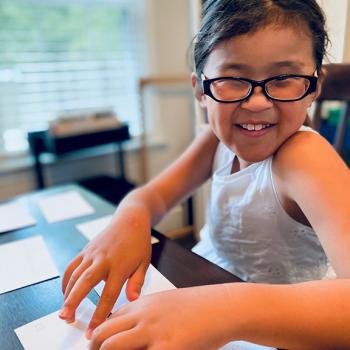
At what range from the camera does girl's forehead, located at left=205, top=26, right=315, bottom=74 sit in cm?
51

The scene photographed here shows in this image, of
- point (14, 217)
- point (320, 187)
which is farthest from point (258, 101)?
point (14, 217)

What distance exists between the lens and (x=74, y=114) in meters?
1.87

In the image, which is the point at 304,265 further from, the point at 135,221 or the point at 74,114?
the point at 74,114

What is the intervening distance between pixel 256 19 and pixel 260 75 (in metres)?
0.08

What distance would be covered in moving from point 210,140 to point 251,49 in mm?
368

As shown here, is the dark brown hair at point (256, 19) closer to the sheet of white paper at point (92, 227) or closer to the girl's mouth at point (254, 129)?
the girl's mouth at point (254, 129)

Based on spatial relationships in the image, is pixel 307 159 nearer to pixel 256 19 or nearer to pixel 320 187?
pixel 320 187

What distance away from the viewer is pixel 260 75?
0.53 meters

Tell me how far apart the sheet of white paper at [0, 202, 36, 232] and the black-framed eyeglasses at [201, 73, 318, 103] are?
1.79 feet

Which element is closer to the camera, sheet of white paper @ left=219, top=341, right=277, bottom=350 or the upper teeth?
sheet of white paper @ left=219, top=341, right=277, bottom=350

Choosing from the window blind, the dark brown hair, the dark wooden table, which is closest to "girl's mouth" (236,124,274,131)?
the dark brown hair

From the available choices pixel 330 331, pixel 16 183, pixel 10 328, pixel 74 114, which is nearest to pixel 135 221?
pixel 10 328

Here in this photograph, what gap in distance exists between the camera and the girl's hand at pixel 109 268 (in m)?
0.48

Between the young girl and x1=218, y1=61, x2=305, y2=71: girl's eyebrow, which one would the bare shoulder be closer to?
the young girl
